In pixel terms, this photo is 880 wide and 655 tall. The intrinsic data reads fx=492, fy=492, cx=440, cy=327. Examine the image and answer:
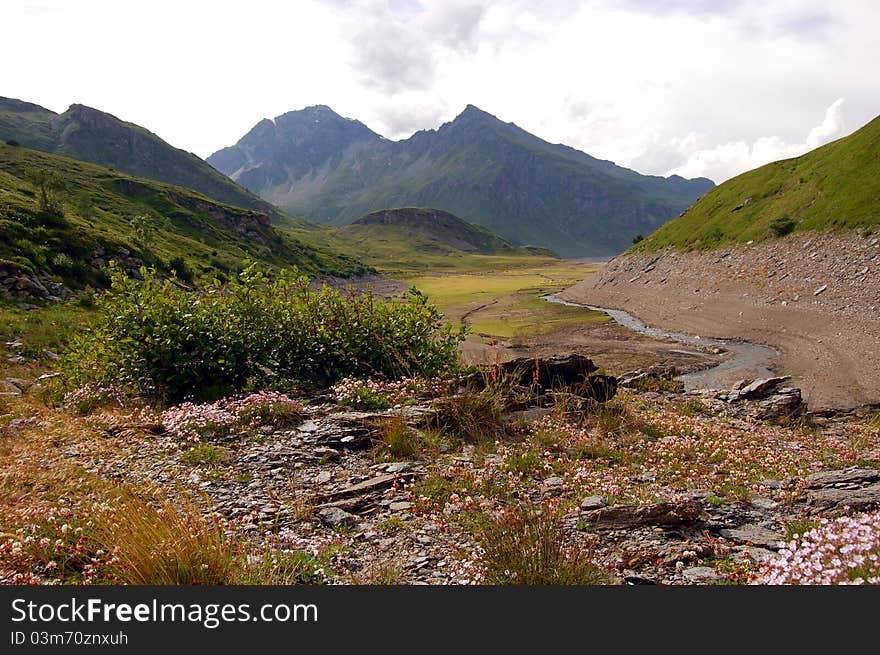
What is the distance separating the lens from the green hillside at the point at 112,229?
A: 134ft

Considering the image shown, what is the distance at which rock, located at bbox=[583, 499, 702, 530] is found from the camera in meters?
6.87

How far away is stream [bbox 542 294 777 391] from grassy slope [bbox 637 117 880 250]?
24132mm

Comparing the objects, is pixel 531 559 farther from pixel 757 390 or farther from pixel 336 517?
pixel 757 390

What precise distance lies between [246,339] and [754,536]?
39.3ft

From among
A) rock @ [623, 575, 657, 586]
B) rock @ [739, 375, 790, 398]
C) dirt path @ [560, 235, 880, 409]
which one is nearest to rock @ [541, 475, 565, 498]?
rock @ [623, 575, 657, 586]

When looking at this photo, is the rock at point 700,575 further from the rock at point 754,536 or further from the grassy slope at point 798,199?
the grassy slope at point 798,199

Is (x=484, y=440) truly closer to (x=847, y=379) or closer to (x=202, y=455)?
(x=202, y=455)

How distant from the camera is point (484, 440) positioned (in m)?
10.4

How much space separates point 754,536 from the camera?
6652 millimetres

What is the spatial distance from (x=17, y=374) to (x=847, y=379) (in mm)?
41525

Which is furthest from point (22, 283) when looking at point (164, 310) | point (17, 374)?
point (164, 310)

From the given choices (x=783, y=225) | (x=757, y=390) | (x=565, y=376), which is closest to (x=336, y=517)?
(x=565, y=376)

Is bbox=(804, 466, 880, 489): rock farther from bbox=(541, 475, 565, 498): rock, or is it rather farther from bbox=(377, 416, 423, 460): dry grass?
bbox=(377, 416, 423, 460): dry grass

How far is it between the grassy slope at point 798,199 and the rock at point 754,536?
206ft
